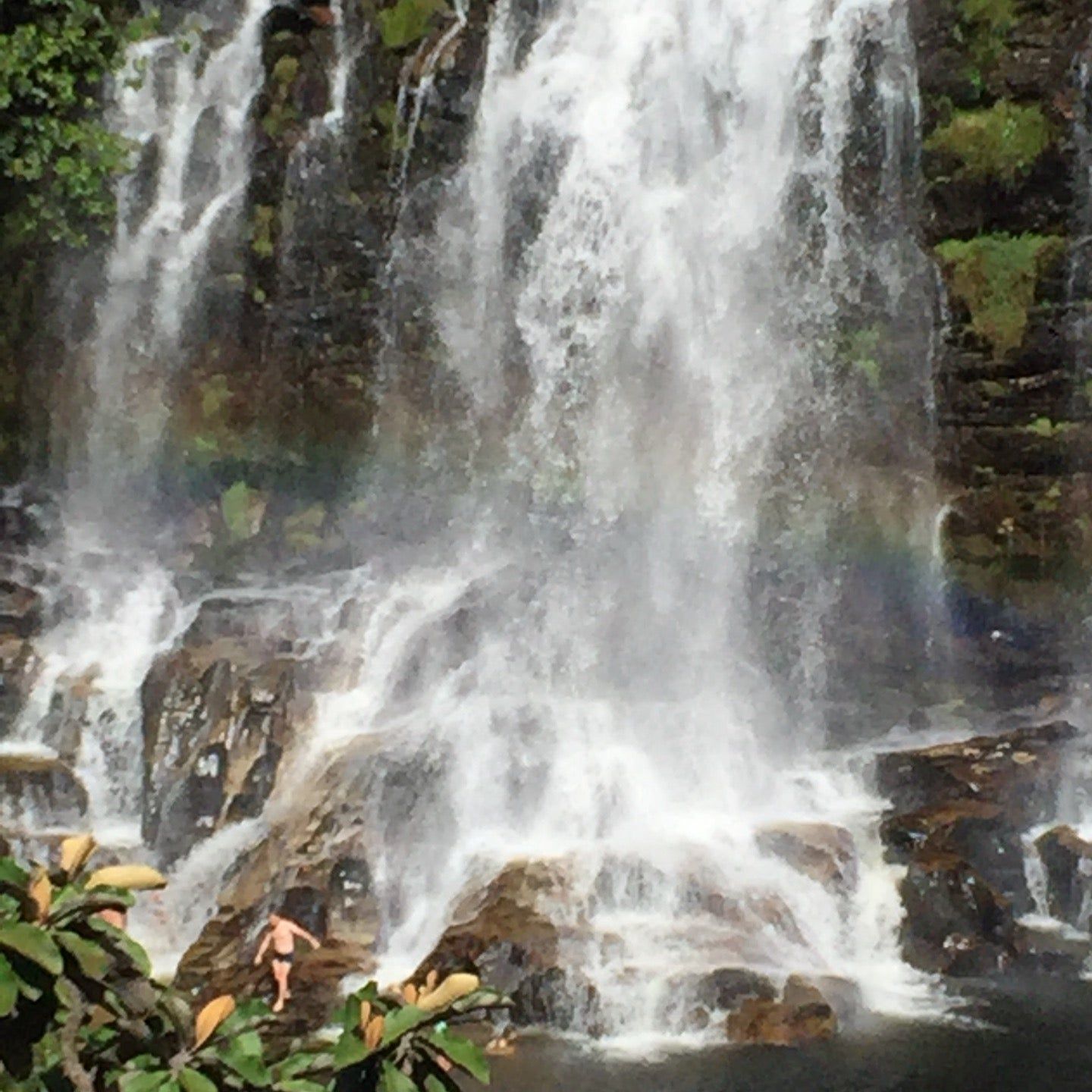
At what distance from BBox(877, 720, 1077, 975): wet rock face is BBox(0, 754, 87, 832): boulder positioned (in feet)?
25.0

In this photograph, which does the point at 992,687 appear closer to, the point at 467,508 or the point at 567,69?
the point at 467,508

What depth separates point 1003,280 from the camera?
15.1 metres

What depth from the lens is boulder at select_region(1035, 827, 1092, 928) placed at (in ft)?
40.5

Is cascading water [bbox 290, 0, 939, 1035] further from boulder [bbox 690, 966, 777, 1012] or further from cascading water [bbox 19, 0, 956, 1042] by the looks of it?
boulder [bbox 690, 966, 777, 1012]

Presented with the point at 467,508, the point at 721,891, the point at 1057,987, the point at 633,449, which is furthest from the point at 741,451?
the point at 1057,987

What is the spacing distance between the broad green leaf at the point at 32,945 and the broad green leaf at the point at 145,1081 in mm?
228

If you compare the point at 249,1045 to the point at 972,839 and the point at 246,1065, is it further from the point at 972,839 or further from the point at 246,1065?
the point at 972,839

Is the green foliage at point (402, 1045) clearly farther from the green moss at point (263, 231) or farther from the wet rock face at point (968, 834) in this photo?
the green moss at point (263, 231)

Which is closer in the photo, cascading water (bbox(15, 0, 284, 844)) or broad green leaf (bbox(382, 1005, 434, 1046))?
broad green leaf (bbox(382, 1005, 434, 1046))

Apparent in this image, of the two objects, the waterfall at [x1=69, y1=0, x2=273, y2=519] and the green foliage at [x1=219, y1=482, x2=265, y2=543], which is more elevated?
the waterfall at [x1=69, y1=0, x2=273, y2=519]

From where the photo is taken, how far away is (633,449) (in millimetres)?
16797

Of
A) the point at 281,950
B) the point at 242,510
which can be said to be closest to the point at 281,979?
the point at 281,950

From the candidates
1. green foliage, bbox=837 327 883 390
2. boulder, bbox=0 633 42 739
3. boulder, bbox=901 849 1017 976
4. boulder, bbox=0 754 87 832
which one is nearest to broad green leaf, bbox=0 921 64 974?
boulder, bbox=901 849 1017 976

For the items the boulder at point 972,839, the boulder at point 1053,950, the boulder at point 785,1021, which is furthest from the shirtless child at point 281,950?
the boulder at point 1053,950
